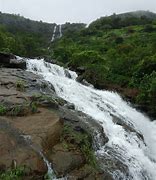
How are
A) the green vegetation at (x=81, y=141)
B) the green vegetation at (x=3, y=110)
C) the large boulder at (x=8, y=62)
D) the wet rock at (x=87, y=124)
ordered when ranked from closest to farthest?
1. the green vegetation at (x=81, y=141)
2. the green vegetation at (x=3, y=110)
3. the wet rock at (x=87, y=124)
4. the large boulder at (x=8, y=62)

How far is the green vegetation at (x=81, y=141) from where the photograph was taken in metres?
16.0

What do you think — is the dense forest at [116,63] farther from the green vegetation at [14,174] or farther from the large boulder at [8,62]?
the green vegetation at [14,174]

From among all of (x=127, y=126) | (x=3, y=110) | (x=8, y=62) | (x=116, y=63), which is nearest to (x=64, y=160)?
(x=3, y=110)

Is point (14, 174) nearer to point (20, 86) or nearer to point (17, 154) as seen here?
point (17, 154)

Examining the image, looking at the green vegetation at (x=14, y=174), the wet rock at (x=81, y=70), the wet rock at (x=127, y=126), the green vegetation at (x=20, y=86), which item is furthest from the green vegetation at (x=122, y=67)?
the green vegetation at (x=14, y=174)

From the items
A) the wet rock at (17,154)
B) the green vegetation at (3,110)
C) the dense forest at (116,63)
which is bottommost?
the dense forest at (116,63)

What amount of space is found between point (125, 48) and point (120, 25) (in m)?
35.9

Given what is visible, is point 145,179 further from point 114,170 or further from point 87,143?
point 87,143

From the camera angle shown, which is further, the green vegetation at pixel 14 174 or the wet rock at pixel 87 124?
the wet rock at pixel 87 124

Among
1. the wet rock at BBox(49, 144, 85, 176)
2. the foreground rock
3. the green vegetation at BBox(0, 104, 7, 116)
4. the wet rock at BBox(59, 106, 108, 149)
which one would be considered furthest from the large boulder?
the wet rock at BBox(49, 144, 85, 176)

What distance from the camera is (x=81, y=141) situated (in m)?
16.7

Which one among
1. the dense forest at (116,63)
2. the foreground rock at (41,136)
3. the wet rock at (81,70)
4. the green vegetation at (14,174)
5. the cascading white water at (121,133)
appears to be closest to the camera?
the green vegetation at (14,174)

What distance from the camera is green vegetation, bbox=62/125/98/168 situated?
16047 millimetres

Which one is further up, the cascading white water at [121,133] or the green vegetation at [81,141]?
the green vegetation at [81,141]
